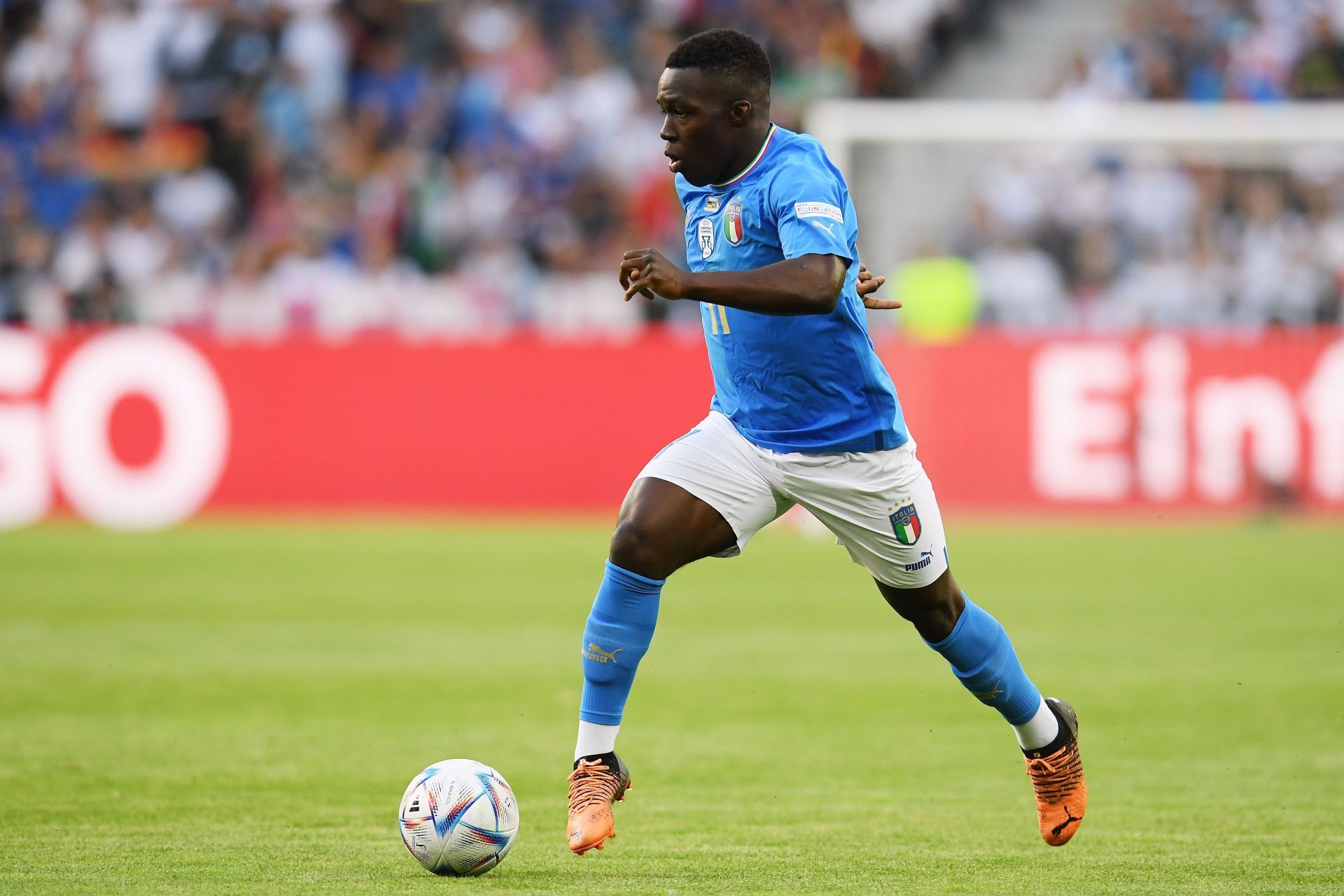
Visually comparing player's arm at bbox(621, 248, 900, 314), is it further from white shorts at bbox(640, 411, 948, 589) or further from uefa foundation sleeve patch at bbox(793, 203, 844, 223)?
white shorts at bbox(640, 411, 948, 589)

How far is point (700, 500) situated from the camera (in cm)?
560

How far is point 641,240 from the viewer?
63.0 feet

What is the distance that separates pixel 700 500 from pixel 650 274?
878 millimetres

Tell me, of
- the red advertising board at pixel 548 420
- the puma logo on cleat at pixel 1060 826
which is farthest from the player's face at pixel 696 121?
the red advertising board at pixel 548 420

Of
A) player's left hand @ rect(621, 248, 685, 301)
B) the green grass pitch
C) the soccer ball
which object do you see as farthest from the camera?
the green grass pitch

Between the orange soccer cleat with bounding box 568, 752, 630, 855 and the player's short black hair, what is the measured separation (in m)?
2.02

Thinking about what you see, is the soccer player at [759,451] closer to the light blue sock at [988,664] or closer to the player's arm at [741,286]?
the light blue sock at [988,664]

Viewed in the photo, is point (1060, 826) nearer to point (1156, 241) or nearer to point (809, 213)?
point (809, 213)

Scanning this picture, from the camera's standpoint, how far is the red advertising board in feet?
54.9

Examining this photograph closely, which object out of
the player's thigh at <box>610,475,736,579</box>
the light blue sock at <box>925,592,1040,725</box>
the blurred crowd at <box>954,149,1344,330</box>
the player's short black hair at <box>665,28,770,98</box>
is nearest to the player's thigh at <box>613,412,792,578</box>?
the player's thigh at <box>610,475,736,579</box>

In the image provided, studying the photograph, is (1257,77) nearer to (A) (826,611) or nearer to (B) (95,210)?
(A) (826,611)

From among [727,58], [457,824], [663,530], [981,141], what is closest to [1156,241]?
[981,141]

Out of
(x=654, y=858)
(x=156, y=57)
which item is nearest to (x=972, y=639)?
(x=654, y=858)

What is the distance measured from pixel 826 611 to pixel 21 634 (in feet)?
16.2
